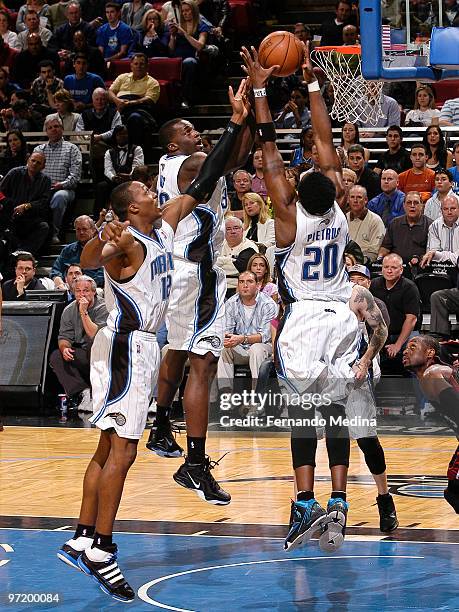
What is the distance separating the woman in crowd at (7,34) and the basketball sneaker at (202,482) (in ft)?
43.4

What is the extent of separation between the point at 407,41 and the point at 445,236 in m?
3.92

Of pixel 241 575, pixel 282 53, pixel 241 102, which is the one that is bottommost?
pixel 241 575

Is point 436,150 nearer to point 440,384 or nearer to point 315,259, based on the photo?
point 440,384

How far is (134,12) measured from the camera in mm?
18594

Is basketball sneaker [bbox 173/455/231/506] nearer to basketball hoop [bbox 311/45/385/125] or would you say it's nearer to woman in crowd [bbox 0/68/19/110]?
basketball hoop [bbox 311/45/385/125]

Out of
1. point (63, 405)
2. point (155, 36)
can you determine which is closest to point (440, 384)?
point (63, 405)

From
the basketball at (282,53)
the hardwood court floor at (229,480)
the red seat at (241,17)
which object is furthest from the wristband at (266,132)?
the red seat at (241,17)

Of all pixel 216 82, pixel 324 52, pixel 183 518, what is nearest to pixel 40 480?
pixel 183 518

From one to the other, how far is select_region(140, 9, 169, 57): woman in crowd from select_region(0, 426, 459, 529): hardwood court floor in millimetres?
7628

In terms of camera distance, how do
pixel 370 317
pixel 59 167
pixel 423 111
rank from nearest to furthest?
pixel 370 317
pixel 423 111
pixel 59 167

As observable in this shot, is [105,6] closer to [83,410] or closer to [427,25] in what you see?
[83,410]

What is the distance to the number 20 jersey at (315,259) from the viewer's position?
22.4ft

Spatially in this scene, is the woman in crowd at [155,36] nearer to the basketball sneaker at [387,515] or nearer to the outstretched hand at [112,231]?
the basketball sneaker at [387,515]

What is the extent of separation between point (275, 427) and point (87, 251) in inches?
250
